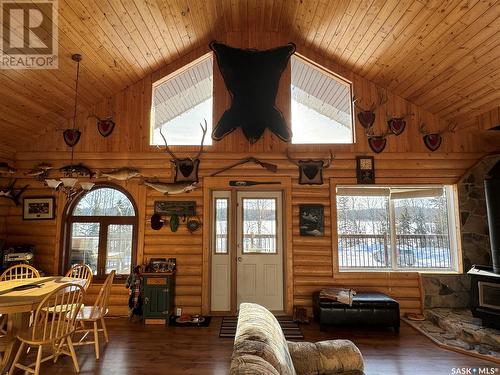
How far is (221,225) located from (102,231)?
2.10 meters

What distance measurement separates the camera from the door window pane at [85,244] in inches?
200

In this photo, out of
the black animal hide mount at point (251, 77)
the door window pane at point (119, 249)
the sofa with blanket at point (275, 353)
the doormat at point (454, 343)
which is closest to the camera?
the sofa with blanket at point (275, 353)

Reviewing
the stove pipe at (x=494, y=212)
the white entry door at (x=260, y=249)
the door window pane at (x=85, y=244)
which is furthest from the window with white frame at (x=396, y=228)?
the door window pane at (x=85, y=244)

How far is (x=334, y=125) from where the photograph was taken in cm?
528

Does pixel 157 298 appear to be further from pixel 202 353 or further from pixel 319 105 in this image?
pixel 319 105

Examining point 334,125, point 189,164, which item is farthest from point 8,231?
point 334,125

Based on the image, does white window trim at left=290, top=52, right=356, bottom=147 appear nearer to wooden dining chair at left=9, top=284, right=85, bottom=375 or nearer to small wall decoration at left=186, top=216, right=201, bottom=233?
small wall decoration at left=186, top=216, right=201, bottom=233

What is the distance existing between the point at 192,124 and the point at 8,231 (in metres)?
3.70

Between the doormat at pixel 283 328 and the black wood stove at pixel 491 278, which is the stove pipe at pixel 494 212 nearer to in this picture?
the black wood stove at pixel 491 278

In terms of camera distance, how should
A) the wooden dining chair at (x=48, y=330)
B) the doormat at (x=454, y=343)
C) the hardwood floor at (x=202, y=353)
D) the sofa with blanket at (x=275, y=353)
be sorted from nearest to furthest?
the sofa with blanket at (x=275, y=353)
the wooden dining chair at (x=48, y=330)
the hardwood floor at (x=202, y=353)
the doormat at (x=454, y=343)

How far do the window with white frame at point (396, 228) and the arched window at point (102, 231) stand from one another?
373 centimetres

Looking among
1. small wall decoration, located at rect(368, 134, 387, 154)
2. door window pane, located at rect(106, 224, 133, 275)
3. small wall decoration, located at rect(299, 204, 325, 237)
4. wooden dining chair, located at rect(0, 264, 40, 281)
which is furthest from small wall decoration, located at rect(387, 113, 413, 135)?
wooden dining chair, located at rect(0, 264, 40, 281)

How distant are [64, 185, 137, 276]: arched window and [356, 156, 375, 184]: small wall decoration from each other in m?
3.94

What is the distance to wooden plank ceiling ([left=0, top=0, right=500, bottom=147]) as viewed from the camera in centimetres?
354
